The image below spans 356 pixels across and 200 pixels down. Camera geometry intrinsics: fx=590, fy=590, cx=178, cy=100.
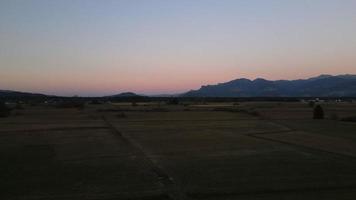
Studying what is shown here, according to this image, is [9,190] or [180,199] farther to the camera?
[9,190]

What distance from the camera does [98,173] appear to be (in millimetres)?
23703

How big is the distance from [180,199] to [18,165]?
12.0 meters

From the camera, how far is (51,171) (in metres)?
24.6

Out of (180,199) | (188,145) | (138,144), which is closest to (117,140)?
(138,144)

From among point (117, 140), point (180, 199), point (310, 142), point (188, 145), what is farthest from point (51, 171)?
point (310, 142)

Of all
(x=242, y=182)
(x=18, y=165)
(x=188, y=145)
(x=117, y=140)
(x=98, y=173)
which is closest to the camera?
(x=242, y=182)

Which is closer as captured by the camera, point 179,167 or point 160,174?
point 160,174

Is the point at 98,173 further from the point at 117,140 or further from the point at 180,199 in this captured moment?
the point at 117,140

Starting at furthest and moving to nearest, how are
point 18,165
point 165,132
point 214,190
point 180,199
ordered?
point 165,132 < point 18,165 < point 214,190 < point 180,199

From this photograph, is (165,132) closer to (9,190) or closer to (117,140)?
(117,140)

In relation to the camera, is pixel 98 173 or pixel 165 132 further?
pixel 165 132

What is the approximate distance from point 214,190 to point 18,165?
1145 cm

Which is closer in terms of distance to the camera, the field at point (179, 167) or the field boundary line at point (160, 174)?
the field boundary line at point (160, 174)

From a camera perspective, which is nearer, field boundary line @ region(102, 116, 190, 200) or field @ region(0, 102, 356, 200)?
field boundary line @ region(102, 116, 190, 200)
